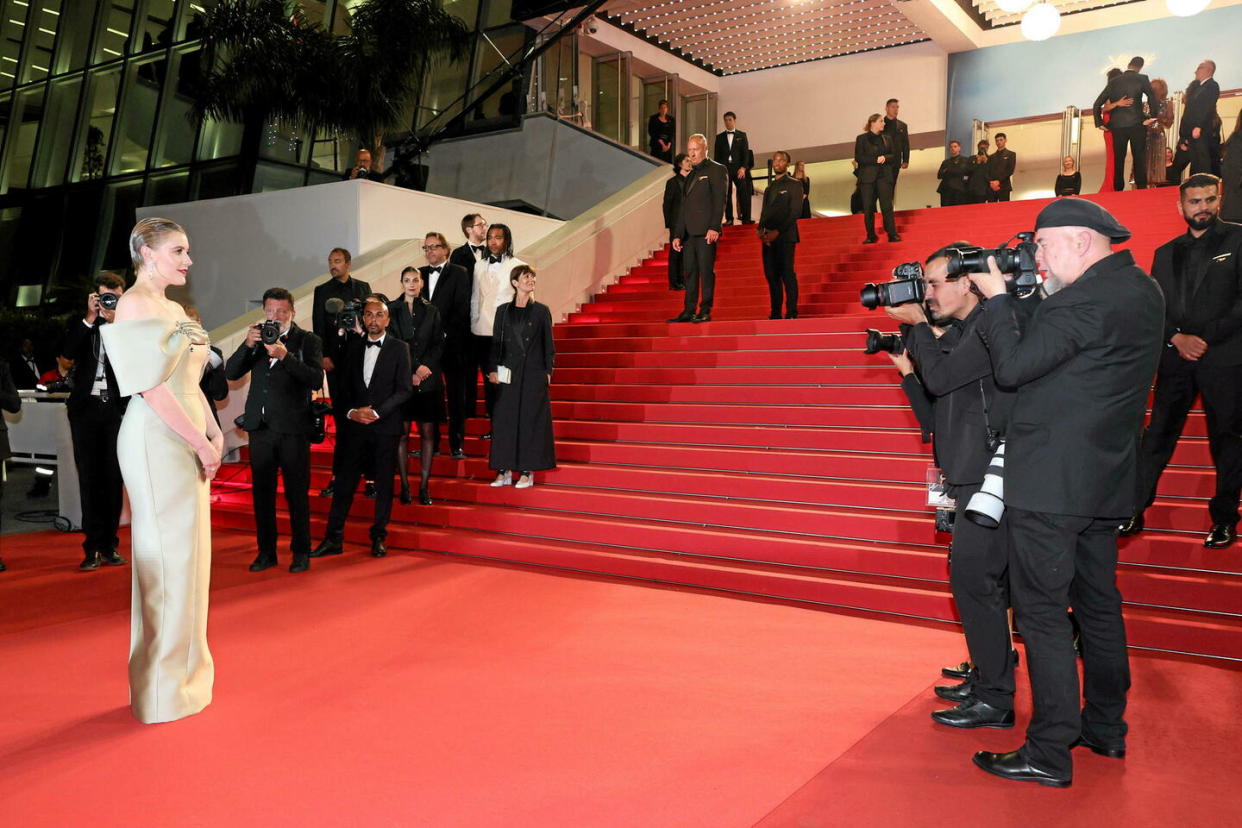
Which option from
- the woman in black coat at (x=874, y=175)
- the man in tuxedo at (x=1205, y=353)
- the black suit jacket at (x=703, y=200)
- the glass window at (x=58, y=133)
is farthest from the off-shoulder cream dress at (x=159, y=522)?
the glass window at (x=58, y=133)

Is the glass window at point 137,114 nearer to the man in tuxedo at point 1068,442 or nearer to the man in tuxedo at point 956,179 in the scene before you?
the man in tuxedo at point 956,179

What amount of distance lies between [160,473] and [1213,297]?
4.62 metres

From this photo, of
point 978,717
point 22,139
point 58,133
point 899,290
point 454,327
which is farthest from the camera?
point 22,139

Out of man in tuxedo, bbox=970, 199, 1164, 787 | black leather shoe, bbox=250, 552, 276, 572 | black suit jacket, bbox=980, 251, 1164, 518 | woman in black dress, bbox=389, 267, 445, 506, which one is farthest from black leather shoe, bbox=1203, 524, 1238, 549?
black leather shoe, bbox=250, 552, 276, 572

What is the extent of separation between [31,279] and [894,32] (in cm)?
1646

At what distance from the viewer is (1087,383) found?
259cm

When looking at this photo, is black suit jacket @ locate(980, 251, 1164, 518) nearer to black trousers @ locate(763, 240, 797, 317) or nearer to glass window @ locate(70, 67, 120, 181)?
black trousers @ locate(763, 240, 797, 317)

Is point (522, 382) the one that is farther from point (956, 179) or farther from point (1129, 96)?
point (956, 179)

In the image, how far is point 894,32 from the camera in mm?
16156

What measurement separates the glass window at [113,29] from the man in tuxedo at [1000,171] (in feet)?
49.6

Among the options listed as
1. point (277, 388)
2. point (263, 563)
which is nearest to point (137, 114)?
point (277, 388)

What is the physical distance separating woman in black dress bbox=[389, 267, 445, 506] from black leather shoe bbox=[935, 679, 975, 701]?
4072 millimetres

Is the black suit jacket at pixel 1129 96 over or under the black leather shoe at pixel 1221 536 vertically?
over

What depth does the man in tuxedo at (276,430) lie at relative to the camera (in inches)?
222
